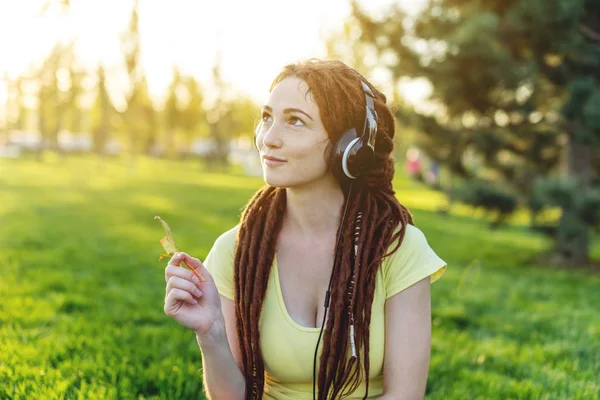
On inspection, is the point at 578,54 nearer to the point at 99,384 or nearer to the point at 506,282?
the point at 506,282

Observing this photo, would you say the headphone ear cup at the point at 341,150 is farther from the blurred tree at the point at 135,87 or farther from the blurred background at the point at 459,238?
the blurred tree at the point at 135,87

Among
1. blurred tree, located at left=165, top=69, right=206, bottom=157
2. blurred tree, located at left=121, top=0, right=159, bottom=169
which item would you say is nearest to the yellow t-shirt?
blurred tree, located at left=121, top=0, right=159, bottom=169

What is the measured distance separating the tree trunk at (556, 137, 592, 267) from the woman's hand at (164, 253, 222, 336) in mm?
6792

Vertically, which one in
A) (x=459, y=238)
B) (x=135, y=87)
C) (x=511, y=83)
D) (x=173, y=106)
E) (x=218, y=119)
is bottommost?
(x=459, y=238)

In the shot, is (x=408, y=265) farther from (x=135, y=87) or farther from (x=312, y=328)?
(x=135, y=87)

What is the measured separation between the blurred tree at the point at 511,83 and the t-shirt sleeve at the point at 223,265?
19.4ft

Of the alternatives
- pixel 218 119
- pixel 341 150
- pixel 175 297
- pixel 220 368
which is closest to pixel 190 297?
pixel 175 297

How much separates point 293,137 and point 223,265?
597 mm

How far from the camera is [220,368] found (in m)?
2.17

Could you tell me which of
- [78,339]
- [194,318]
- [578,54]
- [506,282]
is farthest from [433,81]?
[194,318]

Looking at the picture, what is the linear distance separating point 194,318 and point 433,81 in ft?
22.9

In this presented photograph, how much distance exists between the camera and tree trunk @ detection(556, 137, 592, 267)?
8.11 metres

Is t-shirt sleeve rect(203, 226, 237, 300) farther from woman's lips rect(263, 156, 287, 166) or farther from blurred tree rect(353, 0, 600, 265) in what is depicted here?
blurred tree rect(353, 0, 600, 265)

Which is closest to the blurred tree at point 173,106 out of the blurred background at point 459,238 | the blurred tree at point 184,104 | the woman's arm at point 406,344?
the blurred tree at point 184,104
